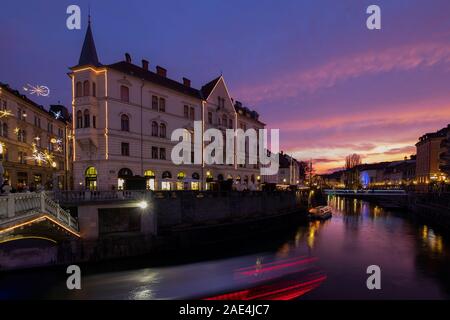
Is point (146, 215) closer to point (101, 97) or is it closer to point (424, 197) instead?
point (101, 97)

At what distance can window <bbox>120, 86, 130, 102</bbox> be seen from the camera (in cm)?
3791

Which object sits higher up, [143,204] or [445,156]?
[445,156]

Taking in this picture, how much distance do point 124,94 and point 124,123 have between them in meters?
3.56

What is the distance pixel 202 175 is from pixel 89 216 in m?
26.5

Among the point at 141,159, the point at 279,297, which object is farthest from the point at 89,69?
the point at 279,297

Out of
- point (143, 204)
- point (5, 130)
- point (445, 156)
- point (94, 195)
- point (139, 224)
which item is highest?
point (5, 130)

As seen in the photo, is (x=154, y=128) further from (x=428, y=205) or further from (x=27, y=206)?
(x=428, y=205)

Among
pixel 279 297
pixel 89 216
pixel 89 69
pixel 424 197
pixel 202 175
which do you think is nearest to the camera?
pixel 279 297

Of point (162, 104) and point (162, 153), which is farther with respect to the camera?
point (162, 153)

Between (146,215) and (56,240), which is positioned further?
(146,215)

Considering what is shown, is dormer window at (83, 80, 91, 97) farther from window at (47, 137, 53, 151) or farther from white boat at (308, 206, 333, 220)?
white boat at (308, 206, 333, 220)

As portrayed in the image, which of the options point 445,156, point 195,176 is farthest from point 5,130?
point 445,156

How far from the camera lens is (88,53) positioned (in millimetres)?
36281

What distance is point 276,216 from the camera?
4534 centimetres
